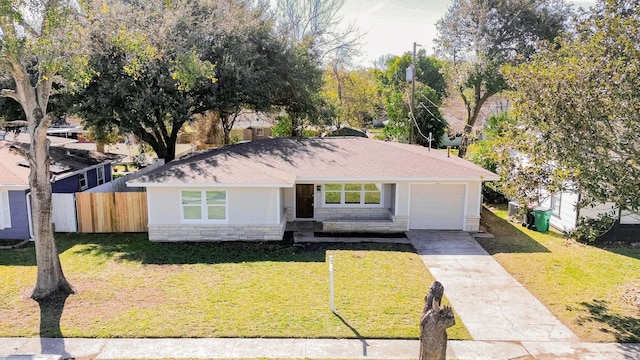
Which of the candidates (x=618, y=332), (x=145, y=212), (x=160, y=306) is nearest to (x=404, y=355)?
(x=618, y=332)

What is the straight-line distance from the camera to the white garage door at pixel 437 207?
17375 millimetres

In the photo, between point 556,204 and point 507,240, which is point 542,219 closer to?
point 556,204

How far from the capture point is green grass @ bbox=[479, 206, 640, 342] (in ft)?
33.0

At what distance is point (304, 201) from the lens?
61.0 feet

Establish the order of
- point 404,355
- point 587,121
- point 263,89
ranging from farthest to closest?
1. point 263,89
2. point 587,121
3. point 404,355

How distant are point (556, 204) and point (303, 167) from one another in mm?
10263

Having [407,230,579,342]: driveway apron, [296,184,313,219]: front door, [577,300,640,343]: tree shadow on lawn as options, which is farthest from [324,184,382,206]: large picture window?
[577,300,640,343]: tree shadow on lawn

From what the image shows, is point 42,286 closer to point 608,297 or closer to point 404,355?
point 404,355

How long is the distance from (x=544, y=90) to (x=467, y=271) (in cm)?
553

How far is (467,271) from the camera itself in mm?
13266

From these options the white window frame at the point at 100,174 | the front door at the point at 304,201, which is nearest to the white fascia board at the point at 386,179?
the front door at the point at 304,201

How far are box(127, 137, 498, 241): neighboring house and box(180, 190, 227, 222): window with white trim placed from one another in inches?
1.3

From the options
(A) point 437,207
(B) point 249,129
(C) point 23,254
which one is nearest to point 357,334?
(A) point 437,207

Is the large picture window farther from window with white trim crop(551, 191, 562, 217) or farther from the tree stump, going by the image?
the tree stump
